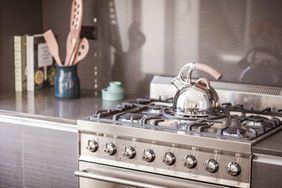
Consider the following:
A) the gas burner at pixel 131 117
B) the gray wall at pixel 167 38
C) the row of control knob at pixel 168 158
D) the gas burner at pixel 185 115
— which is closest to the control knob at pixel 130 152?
the row of control knob at pixel 168 158

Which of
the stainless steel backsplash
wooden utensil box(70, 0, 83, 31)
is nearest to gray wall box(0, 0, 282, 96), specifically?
the stainless steel backsplash

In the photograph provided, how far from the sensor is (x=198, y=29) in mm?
2824

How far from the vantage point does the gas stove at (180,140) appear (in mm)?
2115

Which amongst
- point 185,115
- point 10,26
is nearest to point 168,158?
point 185,115

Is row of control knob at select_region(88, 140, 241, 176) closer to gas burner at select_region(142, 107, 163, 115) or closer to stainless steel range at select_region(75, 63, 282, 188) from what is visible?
stainless steel range at select_region(75, 63, 282, 188)

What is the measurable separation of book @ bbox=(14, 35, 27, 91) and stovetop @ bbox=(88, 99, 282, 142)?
2.20ft

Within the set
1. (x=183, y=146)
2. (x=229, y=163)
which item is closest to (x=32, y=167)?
(x=183, y=146)

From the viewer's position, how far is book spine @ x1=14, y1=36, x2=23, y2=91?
3092 millimetres

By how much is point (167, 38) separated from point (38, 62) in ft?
2.27

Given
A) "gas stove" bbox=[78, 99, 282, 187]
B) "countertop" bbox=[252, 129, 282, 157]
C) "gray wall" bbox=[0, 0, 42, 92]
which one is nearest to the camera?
"countertop" bbox=[252, 129, 282, 157]

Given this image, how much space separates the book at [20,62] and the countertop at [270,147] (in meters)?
1.44

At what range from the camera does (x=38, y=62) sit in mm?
3131

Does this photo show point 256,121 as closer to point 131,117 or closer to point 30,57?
point 131,117

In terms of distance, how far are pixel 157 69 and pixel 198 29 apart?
0.96 feet
